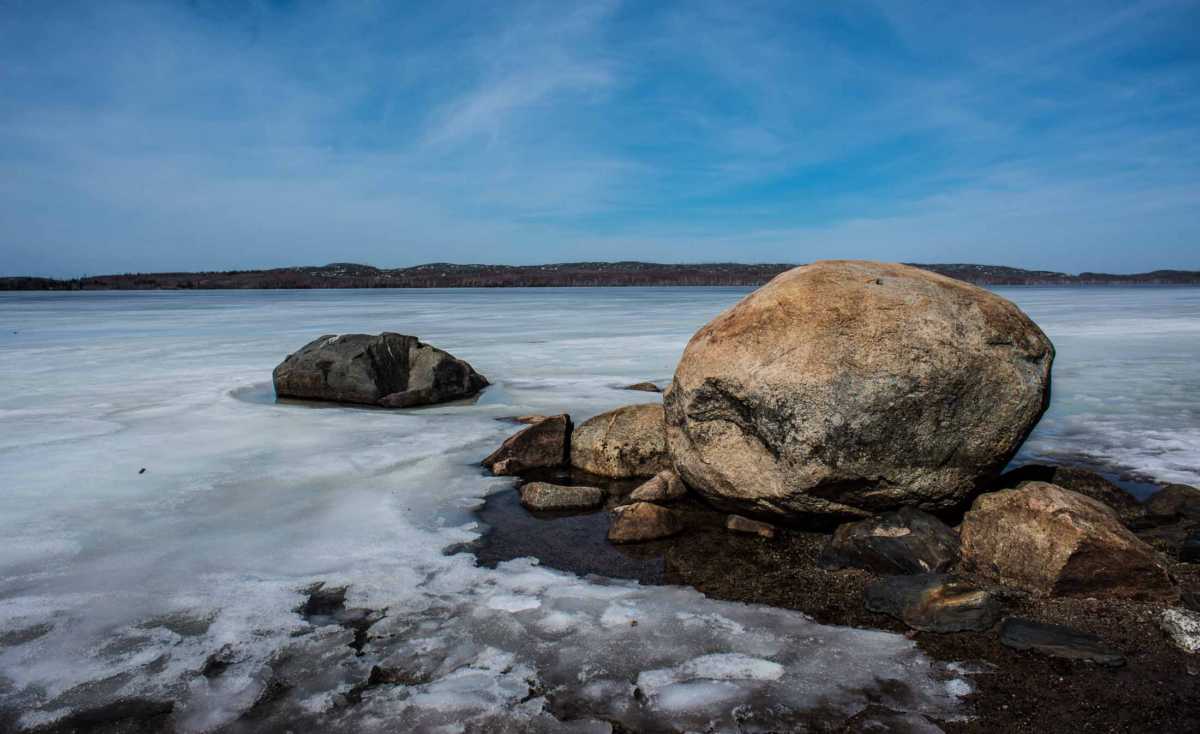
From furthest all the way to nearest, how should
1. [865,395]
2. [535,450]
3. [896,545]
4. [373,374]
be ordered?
[373,374] → [535,450] → [865,395] → [896,545]

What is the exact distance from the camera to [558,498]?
5832 mm

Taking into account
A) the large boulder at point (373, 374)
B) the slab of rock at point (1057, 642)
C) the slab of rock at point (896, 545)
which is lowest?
the slab of rock at point (1057, 642)

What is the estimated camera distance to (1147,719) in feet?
9.71

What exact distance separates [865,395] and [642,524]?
170 centimetres

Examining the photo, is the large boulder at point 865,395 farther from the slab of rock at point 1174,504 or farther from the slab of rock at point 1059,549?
the slab of rock at point 1174,504

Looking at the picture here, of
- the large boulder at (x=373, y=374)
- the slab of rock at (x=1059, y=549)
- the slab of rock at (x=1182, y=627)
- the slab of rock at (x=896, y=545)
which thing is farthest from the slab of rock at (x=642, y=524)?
the large boulder at (x=373, y=374)

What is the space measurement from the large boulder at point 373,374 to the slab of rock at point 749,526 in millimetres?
5713

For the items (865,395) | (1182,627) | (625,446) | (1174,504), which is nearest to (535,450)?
(625,446)

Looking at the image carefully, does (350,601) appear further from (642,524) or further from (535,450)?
(535,450)

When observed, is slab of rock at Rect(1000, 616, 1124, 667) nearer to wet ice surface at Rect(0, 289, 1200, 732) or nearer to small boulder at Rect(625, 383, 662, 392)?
wet ice surface at Rect(0, 289, 1200, 732)

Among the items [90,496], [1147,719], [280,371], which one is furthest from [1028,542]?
[280,371]

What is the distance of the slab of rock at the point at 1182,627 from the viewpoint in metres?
3.52

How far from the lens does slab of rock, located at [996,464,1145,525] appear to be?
215 inches

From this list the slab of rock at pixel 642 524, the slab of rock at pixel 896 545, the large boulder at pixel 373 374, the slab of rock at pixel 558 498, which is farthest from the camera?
the large boulder at pixel 373 374
